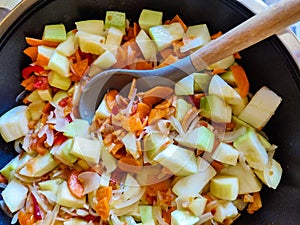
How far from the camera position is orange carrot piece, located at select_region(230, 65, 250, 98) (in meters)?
1.63

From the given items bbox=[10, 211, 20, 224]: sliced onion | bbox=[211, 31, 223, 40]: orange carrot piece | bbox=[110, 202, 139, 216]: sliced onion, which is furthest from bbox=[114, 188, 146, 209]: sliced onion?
bbox=[211, 31, 223, 40]: orange carrot piece

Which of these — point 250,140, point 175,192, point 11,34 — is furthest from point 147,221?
point 11,34

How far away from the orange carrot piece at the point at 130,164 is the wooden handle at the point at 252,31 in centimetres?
40

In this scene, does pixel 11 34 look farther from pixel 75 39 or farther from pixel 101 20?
pixel 101 20

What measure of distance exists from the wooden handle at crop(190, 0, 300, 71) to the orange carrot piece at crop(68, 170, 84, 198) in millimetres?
587

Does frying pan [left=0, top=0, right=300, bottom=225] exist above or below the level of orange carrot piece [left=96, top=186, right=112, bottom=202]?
above

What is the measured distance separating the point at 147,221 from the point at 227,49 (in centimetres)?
67

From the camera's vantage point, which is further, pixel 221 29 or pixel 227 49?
pixel 221 29

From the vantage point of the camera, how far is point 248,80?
5.49 ft

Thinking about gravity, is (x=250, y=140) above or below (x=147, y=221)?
above

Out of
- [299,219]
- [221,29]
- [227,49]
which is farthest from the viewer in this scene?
[221,29]

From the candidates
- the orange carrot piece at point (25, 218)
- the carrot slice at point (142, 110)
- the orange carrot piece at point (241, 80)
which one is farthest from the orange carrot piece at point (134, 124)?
the orange carrot piece at point (25, 218)

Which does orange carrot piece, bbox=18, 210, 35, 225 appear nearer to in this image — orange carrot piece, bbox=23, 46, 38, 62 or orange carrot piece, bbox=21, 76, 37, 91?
orange carrot piece, bbox=21, 76, 37, 91

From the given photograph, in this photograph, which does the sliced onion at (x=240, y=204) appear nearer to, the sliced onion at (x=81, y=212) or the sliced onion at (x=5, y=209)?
the sliced onion at (x=81, y=212)
